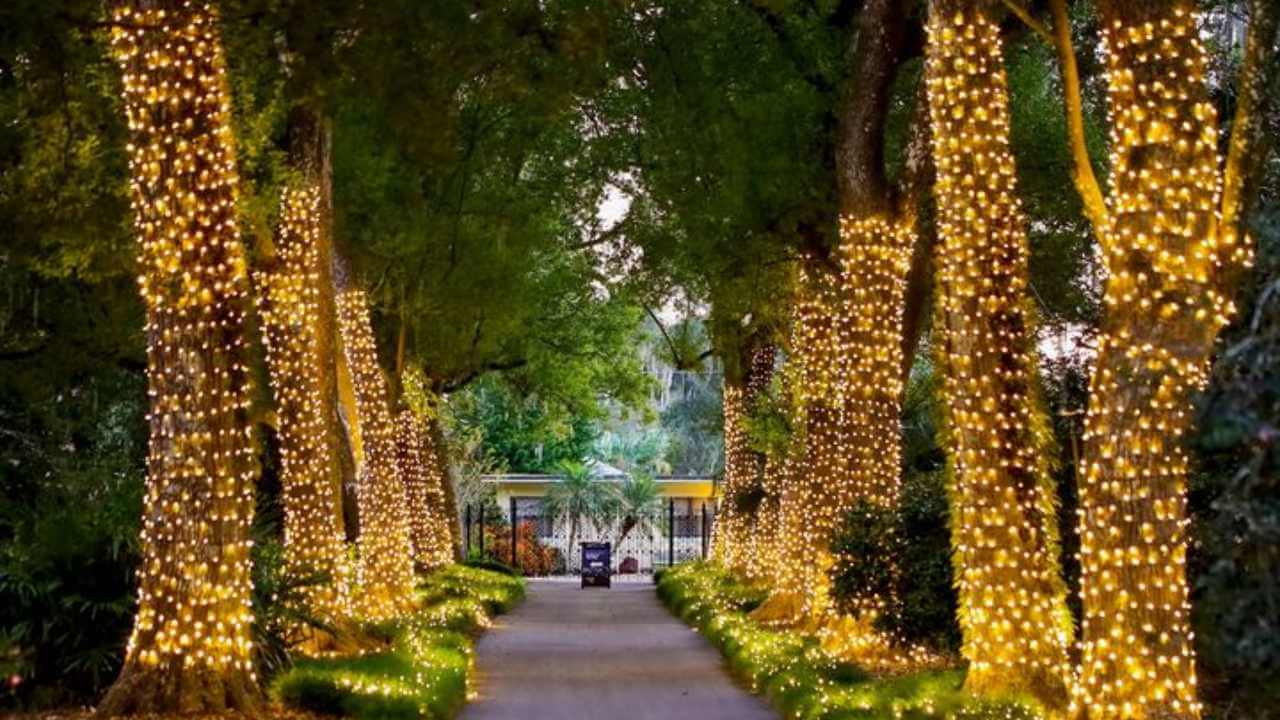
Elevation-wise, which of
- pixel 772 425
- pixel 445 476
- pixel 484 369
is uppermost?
pixel 484 369

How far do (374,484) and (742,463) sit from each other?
1354 centimetres

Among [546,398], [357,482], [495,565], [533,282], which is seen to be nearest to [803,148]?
[357,482]

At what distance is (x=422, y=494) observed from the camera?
37938mm

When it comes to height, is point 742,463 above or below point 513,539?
above

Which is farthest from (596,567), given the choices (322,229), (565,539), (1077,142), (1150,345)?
(1150,345)

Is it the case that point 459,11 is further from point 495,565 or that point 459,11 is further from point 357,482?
point 495,565

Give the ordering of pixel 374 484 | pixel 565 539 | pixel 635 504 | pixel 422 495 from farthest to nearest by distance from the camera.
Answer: pixel 565 539, pixel 635 504, pixel 422 495, pixel 374 484

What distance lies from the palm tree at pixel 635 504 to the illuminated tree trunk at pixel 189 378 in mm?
51200

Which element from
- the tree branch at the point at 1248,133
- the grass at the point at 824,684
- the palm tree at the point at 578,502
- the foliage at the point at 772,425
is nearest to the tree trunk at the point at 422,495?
the foliage at the point at 772,425

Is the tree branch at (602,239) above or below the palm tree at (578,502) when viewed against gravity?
above

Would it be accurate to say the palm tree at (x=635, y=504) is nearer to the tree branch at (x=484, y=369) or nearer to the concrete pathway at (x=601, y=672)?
the tree branch at (x=484, y=369)

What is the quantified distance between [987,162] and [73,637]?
26.6 feet

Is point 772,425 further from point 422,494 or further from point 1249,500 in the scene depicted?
point 1249,500

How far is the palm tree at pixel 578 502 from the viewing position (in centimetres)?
6519
